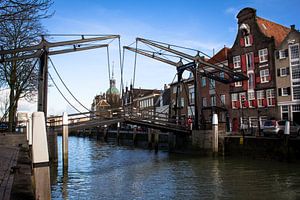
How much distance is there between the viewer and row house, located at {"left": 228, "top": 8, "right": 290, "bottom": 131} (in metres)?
32.2

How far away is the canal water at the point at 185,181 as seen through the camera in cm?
1084

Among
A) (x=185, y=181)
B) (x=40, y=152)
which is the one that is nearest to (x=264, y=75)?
(x=185, y=181)

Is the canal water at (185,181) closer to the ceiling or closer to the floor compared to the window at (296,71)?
closer to the floor

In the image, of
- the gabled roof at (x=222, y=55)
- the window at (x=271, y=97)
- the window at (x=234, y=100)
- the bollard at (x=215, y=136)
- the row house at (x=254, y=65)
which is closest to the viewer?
the bollard at (x=215, y=136)

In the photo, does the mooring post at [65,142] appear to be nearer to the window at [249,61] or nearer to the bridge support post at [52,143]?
the bridge support post at [52,143]

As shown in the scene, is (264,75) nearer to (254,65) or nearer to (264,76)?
(264,76)

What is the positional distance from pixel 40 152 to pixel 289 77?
1156 inches

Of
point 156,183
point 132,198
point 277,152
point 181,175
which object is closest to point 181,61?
point 277,152

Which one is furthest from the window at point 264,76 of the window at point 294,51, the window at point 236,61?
the window at point 236,61

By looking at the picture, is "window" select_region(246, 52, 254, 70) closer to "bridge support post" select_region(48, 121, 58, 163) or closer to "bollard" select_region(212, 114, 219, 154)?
"bollard" select_region(212, 114, 219, 154)

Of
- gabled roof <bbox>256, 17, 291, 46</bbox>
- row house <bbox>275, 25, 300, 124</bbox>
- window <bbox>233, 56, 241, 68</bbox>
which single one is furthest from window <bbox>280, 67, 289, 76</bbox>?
window <bbox>233, 56, 241, 68</bbox>

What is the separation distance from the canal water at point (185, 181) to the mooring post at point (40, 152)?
19.8 feet

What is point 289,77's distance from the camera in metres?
30.4

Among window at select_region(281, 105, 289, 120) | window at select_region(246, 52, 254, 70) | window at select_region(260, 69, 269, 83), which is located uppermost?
window at select_region(246, 52, 254, 70)
